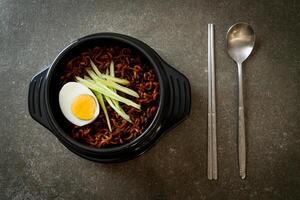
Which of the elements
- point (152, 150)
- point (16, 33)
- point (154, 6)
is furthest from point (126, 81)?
point (16, 33)

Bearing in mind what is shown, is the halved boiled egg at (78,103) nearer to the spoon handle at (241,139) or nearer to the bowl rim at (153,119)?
the bowl rim at (153,119)

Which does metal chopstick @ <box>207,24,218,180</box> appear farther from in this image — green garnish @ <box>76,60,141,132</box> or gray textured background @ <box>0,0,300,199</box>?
green garnish @ <box>76,60,141,132</box>

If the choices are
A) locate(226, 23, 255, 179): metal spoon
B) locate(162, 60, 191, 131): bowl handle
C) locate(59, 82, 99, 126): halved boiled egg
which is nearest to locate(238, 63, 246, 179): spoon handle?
locate(226, 23, 255, 179): metal spoon

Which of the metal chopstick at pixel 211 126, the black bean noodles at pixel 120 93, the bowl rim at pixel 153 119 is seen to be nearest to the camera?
the bowl rim at pixel 153 119

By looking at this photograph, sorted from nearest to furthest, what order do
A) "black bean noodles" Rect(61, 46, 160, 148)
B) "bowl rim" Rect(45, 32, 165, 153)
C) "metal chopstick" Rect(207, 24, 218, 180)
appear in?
"bowl rim" Rect(45, 32, 165, 153)
"black bean noodles" Rect(61, 46, 160, 148)
"metal chopstick" Rect(207, 24, 218, 180)

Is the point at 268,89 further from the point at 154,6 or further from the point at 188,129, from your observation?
the point at 154,6

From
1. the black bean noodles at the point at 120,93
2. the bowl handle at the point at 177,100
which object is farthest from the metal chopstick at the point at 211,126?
the black bean noodles at the point at 120,93
